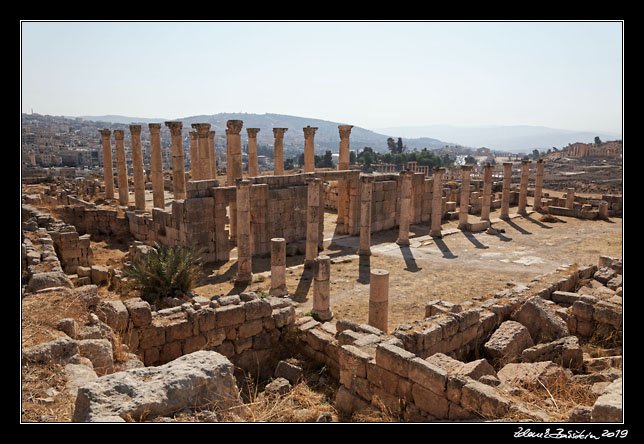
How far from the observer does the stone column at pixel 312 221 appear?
61.6 ft

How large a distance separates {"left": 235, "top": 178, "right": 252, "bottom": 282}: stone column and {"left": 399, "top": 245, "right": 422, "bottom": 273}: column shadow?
6.70 meters

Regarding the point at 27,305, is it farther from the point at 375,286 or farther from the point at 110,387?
the point at 375,286

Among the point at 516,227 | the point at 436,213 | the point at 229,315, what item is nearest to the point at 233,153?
the point at 436,213

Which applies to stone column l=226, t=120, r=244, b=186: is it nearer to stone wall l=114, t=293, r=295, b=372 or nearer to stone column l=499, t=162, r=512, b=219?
stone wall l=114, t=293, r=295, b=372

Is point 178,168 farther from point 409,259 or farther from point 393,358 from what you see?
point 393,358

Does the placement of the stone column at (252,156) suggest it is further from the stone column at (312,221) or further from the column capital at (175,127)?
the stone column at (312,221)

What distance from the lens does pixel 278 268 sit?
15.1m

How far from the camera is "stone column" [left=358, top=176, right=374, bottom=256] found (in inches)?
822

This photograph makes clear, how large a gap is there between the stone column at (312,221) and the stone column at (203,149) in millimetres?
7830

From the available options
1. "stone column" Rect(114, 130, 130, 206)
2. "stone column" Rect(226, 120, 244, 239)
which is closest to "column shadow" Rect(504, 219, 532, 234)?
"stone column" Rect(226, 120, 244, 239)

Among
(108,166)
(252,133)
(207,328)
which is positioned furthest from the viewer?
(108,166)

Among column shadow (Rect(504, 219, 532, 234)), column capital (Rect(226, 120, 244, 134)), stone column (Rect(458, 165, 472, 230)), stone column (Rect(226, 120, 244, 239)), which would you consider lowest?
column shadow (Rect(504, 219, 532, 234))

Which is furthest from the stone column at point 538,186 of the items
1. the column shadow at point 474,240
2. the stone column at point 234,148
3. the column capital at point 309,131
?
the stone column at point 234,148

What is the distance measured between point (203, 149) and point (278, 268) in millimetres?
12025
